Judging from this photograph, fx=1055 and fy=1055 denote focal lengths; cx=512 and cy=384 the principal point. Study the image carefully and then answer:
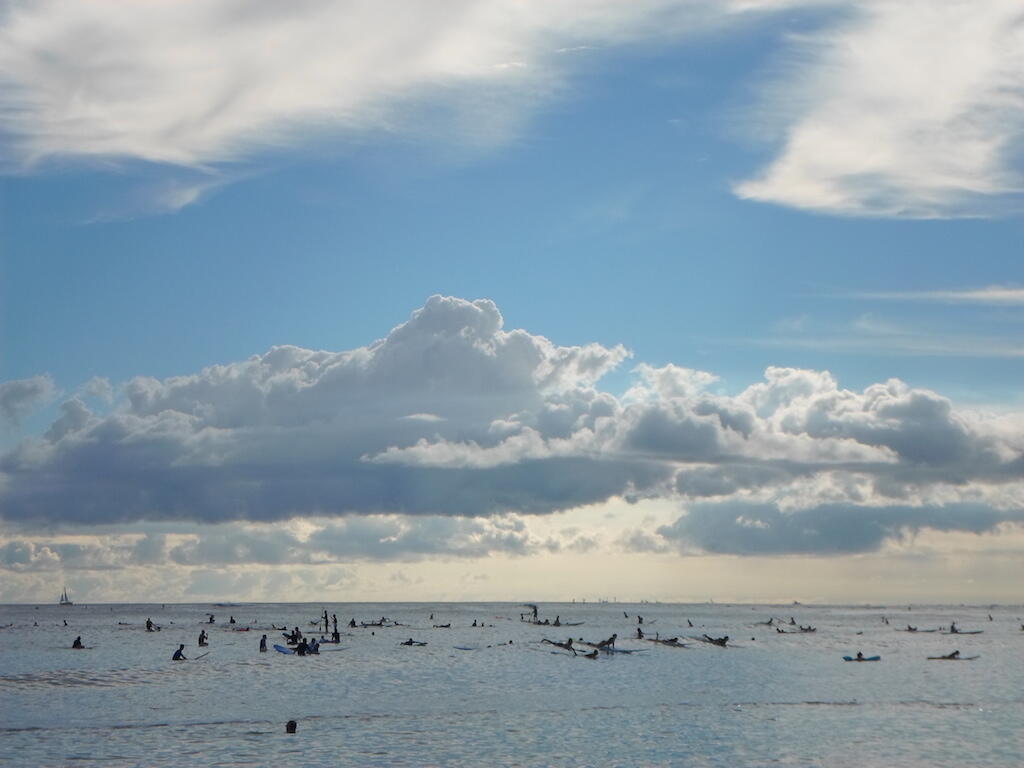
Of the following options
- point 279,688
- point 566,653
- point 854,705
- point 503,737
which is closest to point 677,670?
point 566,653

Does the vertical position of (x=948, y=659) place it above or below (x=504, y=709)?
below

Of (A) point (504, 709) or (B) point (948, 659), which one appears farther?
(B) point (948, 659)

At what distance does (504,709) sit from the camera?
193 ft

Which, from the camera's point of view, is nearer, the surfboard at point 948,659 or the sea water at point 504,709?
the sea water at point 504,709

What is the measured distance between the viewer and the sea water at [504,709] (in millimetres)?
44438

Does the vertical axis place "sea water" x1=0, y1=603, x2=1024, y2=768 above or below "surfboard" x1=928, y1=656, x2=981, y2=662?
above

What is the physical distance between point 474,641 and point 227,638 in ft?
101

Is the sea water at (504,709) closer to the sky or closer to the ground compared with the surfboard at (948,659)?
closer to the sky

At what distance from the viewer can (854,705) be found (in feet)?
201

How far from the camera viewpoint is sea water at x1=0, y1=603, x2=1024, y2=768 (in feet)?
146

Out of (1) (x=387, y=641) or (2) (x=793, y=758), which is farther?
(1) (x=387, y=641)

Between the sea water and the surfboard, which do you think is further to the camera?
the surfboard

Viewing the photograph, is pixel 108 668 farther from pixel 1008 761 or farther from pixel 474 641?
pixel 1008 761

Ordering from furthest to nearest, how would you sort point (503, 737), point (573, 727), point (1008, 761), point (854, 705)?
point (854, 705) → point (573, 727) → point (503, 737) → point (1008, 761)
